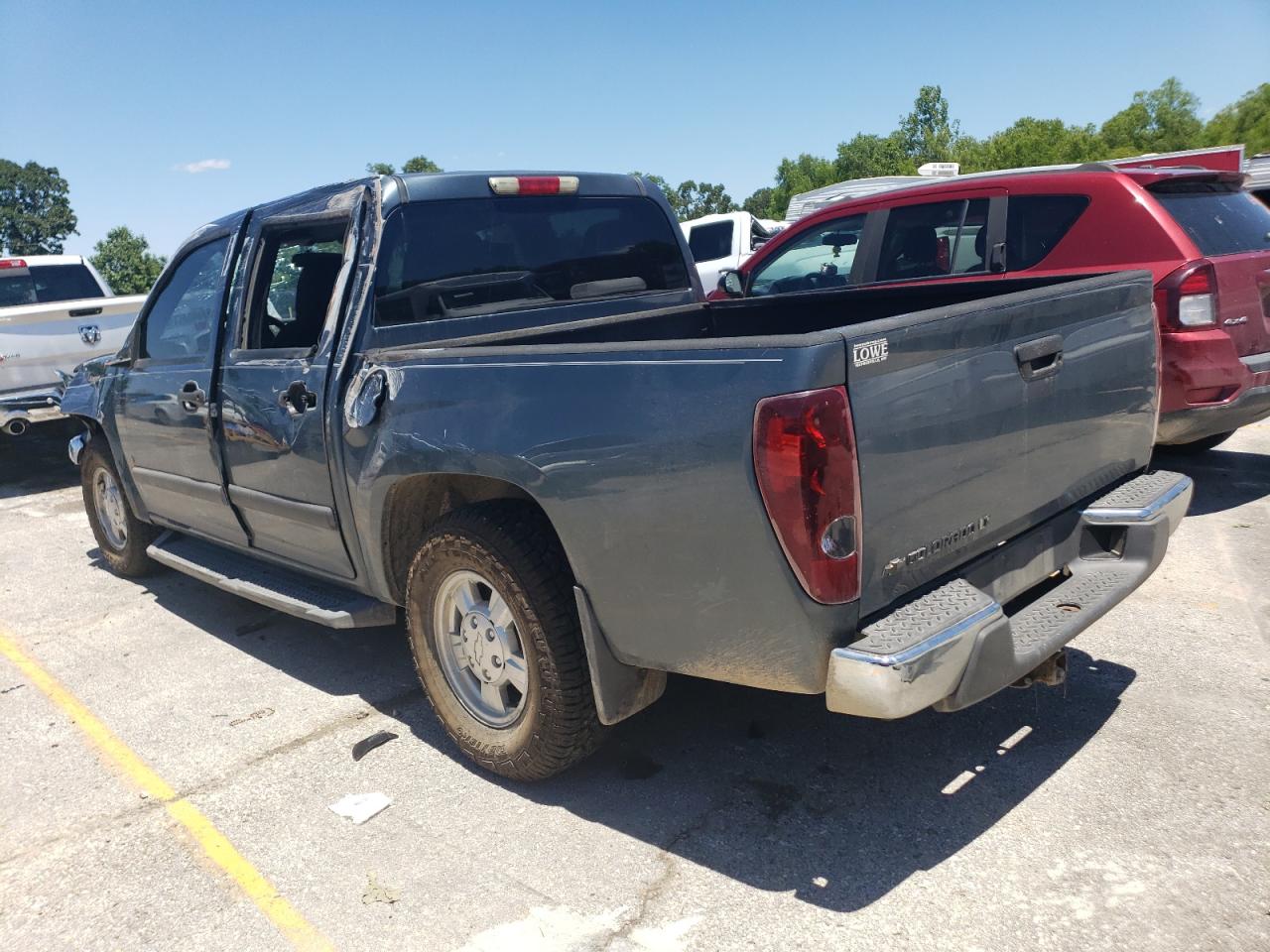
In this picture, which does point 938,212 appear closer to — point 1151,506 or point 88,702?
point 1151,506

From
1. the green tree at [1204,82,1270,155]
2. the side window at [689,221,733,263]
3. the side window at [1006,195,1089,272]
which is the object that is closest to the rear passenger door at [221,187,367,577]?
the side window at [1006,195,1089,272]

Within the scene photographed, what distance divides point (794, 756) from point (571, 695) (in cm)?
85

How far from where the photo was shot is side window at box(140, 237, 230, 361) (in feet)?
15.0

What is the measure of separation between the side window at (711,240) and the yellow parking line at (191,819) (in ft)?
38.1

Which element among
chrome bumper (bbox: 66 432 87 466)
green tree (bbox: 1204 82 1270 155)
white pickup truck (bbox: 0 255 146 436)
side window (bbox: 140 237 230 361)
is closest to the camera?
side window (bbox: 140 237 230 361)

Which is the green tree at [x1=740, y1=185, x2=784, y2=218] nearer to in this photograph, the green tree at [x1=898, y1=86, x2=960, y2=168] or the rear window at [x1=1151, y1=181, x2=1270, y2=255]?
the green tree at [x1=898, y1=86, x2=960, y2=168]

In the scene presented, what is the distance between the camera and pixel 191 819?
3.32 meters

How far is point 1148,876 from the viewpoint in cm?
262

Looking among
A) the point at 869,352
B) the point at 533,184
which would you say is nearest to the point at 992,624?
the point at 869,352

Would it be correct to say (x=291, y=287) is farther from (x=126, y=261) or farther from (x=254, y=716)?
(x=126, y=261)

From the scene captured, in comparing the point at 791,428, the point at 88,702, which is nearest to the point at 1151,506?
the point at 791,428

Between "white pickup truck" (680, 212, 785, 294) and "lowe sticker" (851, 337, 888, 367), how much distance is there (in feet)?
39.7

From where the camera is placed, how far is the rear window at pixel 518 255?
12.4 ft

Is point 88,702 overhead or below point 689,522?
below
